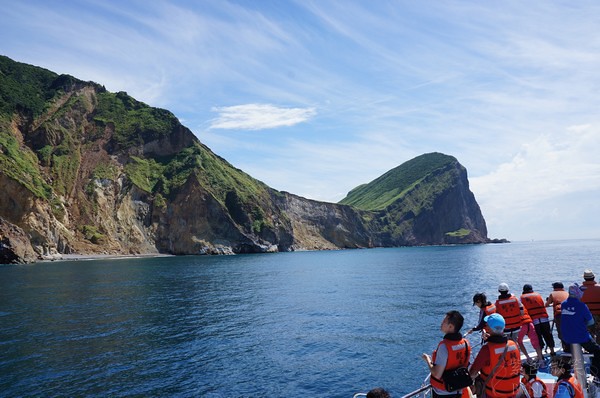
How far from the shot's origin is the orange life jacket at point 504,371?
8578 mm

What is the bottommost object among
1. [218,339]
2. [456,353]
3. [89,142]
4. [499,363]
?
[218,339]

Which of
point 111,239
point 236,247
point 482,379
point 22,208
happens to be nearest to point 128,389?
point 482,379

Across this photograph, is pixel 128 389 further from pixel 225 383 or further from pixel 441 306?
pixel 441 306

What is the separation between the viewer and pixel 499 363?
28.1ft

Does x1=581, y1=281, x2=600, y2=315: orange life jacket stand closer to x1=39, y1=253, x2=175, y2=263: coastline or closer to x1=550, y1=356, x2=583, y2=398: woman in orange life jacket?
x1=550, y1=356, x2=583, y2=398: woman in orange life jacket

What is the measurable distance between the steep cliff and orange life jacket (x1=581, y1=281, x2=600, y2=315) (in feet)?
425

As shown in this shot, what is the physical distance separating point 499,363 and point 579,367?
324 centimetres

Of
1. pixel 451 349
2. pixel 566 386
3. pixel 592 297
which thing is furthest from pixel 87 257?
pixel 566 386

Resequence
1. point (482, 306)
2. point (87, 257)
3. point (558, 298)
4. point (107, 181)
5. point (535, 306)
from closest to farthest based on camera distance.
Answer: point (482, 306) < point (558, 298) < point (535, 306) < point (87, 257) < point (107, 181)

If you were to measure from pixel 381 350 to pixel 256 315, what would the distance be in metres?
15.2

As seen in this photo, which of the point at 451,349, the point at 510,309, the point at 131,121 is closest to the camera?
the point at 451,349

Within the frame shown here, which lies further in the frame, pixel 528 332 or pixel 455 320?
pixel 528 332

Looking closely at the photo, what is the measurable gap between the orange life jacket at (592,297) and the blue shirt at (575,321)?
236 cm

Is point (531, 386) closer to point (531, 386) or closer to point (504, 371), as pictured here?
point (531, 386)
